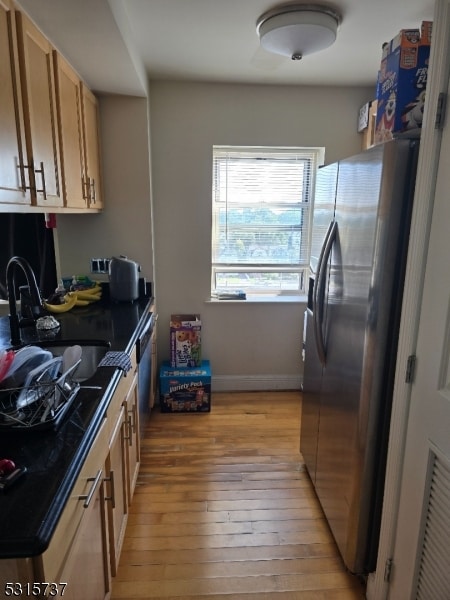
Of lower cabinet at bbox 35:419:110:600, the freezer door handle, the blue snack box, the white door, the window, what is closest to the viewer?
lower cabinet at bbox 35:419:110:600

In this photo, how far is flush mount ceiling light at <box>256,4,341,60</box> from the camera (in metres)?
1.80

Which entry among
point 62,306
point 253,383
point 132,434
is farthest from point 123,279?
point 253,383

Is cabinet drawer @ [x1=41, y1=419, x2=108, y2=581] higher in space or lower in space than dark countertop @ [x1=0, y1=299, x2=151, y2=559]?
lower

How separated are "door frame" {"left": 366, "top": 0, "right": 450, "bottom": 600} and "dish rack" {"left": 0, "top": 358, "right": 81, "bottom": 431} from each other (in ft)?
3.63

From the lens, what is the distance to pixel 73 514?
3.15 feet

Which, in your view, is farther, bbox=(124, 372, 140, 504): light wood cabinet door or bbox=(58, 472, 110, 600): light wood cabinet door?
bbox=(124, 372, 140, 504): light wood cabinet door

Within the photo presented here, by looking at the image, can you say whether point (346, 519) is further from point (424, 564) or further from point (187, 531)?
point (187, 531)

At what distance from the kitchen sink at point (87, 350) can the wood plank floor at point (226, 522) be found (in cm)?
84

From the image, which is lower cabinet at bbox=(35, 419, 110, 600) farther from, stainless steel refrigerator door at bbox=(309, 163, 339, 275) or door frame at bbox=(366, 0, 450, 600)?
stainless steel refrigerator door at bbox=(309, 163, 339, 275)

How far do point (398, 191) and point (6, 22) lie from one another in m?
1.45

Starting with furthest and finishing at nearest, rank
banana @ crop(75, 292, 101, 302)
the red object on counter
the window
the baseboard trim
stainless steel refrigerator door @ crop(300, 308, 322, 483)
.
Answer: the baseboard trim < the window < the red object on counter < banana @ crop(75, 292, 101, 302) < stainless steel refrigerator door @ crop(300, 308, 322, 483)

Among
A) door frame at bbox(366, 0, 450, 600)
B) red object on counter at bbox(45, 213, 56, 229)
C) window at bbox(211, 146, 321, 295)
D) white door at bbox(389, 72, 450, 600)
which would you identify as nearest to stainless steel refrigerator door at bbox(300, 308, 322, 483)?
door frame at bbox(366, 0, 450, 600)

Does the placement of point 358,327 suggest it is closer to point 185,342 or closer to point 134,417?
point 134,417

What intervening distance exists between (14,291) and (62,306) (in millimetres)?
719
